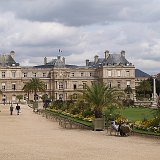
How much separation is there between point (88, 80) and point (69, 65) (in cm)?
1239

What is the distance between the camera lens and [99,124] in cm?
Answer: 2338

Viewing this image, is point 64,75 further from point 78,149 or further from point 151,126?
point 78,149

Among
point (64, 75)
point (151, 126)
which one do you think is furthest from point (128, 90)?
point (151, 126)

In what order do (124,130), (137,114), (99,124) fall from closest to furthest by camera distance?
(124,130)
(99,124)
(137,114)

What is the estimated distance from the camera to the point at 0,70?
102 meters

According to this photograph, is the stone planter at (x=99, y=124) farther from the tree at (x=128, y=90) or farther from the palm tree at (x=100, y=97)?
the tree at (x=128, y=90)

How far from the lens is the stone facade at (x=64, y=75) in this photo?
10269cm

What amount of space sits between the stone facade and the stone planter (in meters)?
76.5

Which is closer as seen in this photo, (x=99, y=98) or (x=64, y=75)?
(x=99, y=98)

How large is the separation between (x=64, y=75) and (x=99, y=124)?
82.3 meters

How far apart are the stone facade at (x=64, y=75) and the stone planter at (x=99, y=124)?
Answer: 76.5 m

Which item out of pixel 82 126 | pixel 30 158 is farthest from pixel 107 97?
pixel 30 158

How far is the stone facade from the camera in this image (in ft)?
337

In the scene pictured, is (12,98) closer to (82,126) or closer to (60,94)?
(60,94)
